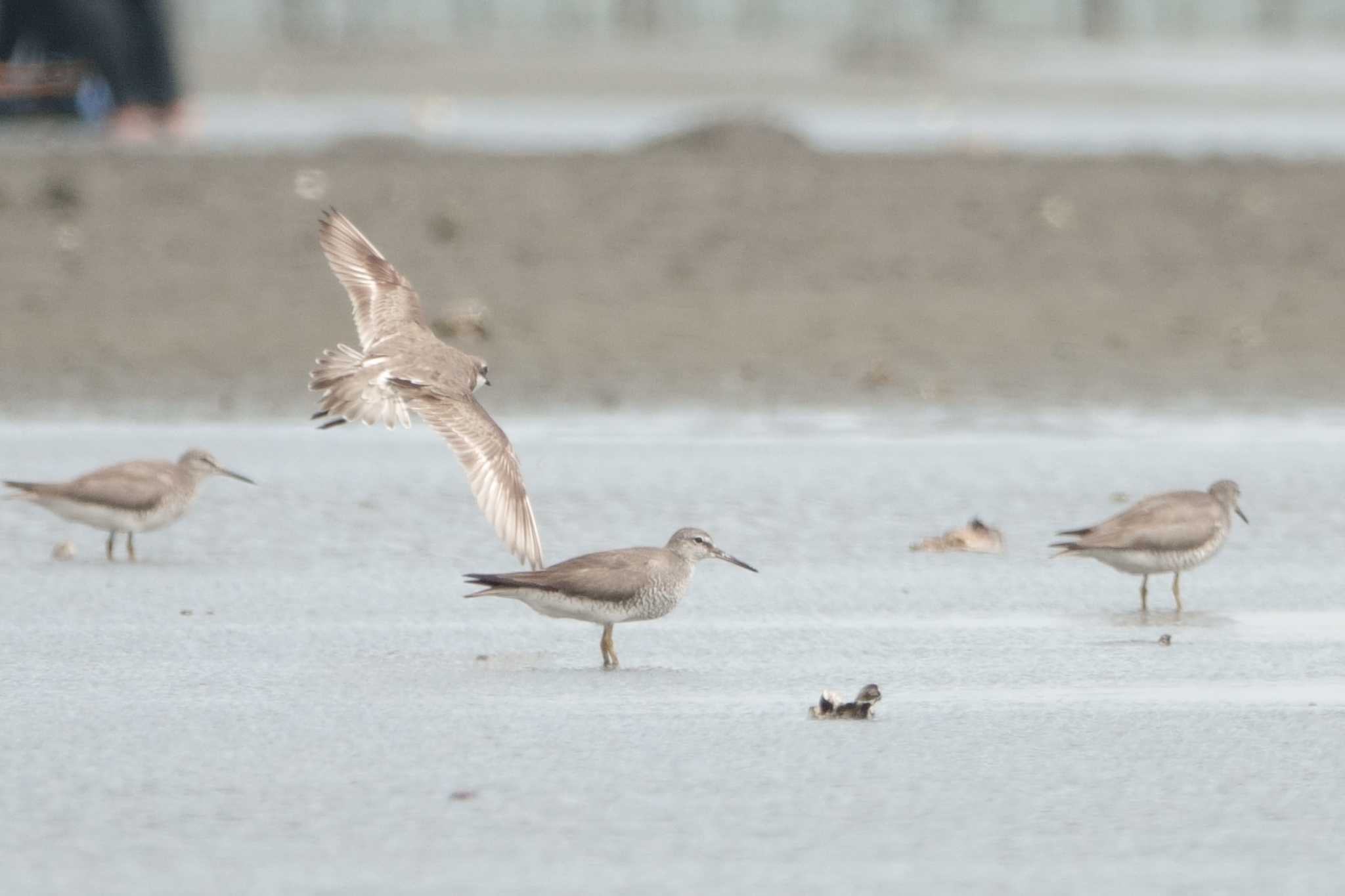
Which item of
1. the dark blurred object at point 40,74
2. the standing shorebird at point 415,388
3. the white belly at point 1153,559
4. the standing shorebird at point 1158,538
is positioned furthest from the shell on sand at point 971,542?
the dark blurred object at point 40,74

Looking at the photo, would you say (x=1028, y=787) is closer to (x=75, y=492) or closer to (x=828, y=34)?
(x=75, y=492)

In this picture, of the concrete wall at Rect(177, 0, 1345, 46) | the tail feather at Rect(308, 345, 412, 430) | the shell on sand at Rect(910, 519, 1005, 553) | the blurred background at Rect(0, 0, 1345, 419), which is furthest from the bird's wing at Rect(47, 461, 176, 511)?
the concrete wall at Rect(177, 0, 1345, 46)

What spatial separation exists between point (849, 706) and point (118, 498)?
157 inches

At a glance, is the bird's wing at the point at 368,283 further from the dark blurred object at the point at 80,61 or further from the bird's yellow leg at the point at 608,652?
the dark blurred object at the point at 80,61

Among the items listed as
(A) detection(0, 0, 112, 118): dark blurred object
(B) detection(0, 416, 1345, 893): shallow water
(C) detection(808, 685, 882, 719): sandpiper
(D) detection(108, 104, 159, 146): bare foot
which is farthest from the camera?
(D) detection(108, 104, 159, 146): bare foot

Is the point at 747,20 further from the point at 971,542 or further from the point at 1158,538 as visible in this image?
the point at 1158,538

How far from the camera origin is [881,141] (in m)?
28.3

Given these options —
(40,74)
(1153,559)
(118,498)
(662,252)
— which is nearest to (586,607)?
(1153,559)

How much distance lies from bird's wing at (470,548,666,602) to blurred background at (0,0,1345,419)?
6.94 meters

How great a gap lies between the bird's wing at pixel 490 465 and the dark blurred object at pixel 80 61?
17298 mm

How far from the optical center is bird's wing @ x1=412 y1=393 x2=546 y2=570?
359 inches

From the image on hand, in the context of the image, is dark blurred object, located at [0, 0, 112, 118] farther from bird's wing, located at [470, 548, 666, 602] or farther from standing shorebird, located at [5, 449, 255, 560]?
bird's wing, located at [470, 548, 666, 602]

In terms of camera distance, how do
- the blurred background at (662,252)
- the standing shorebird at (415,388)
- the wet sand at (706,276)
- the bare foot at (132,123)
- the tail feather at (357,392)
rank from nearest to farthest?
the standing shorebird at (415,388)
the tail feather at (357,392)
the wet sand at (706,276)
the blurred background at (662,252)
the bare foot at (132,123)

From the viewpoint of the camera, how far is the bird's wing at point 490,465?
9.12 metres
